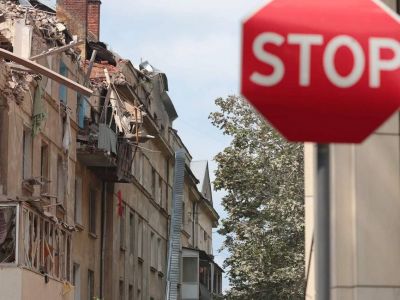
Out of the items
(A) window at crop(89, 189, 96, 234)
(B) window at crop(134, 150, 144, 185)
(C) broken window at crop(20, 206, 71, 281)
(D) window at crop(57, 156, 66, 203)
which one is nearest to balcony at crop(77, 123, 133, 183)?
(A) window at crop(89, 189, 96, 234)

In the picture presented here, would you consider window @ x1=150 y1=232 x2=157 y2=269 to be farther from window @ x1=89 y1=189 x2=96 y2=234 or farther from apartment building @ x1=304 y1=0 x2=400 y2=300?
apartment building @ x1=304 y1=0 x2=400 y2=300

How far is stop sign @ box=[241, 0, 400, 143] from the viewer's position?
12.8ft

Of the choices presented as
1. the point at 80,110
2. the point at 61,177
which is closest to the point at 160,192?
the point at 80,110

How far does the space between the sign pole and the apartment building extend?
3084mm

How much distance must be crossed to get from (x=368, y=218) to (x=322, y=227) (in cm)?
334

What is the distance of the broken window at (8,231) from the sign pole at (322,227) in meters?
20.1

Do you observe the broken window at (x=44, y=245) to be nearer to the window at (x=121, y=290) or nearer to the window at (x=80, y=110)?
the window at (x=80, y=110)

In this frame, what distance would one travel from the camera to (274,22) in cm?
393

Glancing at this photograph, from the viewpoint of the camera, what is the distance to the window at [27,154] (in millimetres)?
29609

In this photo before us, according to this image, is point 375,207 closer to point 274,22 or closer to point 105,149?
point 274,22

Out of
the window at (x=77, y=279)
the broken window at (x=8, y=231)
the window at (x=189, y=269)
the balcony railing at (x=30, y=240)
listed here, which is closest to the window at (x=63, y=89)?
the window at (x=77, y=279)

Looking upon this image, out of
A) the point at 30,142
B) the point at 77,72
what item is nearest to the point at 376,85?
the point at 30,142

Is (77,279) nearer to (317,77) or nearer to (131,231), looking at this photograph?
(131,231)

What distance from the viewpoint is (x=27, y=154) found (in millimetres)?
29938
